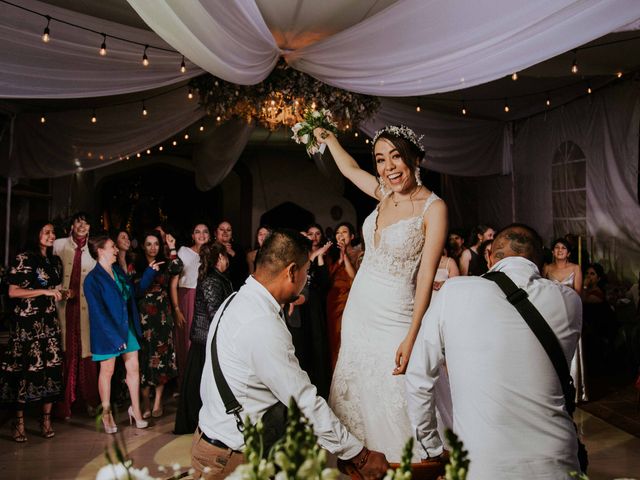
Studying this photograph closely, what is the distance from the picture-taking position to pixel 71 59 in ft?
12.2

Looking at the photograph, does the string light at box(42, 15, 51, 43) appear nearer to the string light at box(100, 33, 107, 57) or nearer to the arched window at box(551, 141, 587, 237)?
the string light at box(100, 33, 107, 57)

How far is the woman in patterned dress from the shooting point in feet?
15.1

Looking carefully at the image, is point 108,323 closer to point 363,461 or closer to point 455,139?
point 363,461

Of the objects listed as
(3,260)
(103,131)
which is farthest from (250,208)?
(103,131)

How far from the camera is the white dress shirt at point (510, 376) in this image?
6.18ft

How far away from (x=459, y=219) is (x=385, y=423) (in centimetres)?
848

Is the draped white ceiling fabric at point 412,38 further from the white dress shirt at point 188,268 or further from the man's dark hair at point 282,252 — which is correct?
the white dress shirt at point 188,268

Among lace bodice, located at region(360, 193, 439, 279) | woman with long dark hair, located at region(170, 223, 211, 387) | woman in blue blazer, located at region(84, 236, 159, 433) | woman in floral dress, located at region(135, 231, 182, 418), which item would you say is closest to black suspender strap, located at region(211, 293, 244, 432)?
lace bodice, located at region(360, 193, 439, 279)

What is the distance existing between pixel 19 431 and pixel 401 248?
3.26m

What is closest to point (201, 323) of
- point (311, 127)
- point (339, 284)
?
point (339, 284)

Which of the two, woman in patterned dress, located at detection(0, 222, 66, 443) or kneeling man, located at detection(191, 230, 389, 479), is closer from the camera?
kneeling man, located at detection(191, 230, 389, 479)

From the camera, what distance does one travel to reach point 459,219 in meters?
10.7

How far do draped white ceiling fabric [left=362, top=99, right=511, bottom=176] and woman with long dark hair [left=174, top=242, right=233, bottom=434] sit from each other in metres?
2.13

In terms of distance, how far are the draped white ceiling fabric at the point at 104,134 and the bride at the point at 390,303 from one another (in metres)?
3.74
